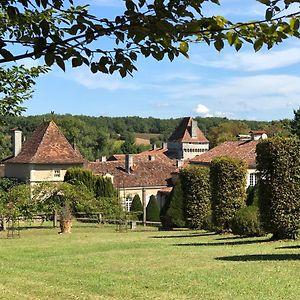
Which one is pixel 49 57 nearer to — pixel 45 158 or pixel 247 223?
pixel 247 223

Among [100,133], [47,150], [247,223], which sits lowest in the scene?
[247,223]

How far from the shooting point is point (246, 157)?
51125 mm

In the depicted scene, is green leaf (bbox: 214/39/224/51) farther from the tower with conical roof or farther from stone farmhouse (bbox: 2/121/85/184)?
the tower with conical roof

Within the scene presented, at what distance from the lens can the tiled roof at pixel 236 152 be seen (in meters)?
50.9

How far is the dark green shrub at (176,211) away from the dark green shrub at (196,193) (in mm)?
977

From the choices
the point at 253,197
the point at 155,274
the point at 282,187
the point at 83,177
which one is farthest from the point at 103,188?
the point at 155,274

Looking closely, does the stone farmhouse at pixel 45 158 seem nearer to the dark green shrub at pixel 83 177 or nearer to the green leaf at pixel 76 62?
the dark green shrub at pixel 83 177

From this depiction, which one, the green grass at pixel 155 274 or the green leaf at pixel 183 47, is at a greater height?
the green leaf at pixel 183 47

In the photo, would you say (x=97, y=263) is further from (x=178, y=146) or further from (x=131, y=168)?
(x=178, y=146)

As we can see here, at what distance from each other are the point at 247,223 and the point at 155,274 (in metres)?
12.1

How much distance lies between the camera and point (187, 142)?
97.1m

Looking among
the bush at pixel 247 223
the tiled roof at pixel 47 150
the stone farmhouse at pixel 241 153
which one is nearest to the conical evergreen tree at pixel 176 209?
the bush at pixel 247 223

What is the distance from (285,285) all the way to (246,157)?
136 ft

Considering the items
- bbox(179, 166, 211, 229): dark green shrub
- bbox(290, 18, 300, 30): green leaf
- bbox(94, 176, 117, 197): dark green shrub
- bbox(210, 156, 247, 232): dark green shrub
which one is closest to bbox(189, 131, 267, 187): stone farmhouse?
bbox(94, 176, 117, 197): dark green shrub
